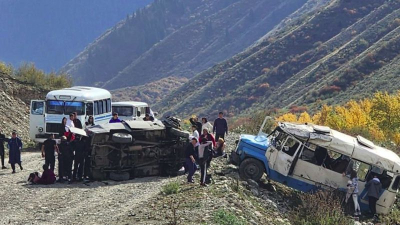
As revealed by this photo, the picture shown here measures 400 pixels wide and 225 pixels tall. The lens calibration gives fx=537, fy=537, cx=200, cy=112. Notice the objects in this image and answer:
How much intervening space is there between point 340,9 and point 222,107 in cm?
3587

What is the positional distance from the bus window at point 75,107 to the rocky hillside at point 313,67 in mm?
44996

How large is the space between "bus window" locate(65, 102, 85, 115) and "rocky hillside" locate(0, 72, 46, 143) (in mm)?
4793

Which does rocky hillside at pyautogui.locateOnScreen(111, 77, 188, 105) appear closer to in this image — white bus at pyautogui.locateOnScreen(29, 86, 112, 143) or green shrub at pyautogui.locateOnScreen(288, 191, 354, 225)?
white bus at pyautogui.locateOnScreen(29, 86, 112, 143)

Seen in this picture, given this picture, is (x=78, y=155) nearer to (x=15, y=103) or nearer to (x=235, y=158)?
(x=235, y=158)

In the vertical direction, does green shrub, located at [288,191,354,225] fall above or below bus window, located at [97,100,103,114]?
below

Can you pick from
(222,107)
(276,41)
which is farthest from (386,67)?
(276,41)

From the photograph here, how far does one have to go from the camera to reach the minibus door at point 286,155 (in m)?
18.1

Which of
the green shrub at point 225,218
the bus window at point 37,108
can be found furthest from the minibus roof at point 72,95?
the green shrub at point 225,218

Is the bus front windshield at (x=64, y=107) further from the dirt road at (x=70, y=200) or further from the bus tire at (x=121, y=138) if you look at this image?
the bus tire at (x=121, y=138)

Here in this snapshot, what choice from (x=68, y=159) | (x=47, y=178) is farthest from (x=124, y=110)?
(x=47, y=178)

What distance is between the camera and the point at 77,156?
1655cm

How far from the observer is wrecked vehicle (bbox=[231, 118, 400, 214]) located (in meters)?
18.1

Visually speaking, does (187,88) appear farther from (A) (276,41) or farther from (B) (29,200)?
(B) (29,200)

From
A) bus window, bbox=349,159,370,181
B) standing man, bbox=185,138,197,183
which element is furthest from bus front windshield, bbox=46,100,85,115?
bus window, bbox=349,159,370,181
